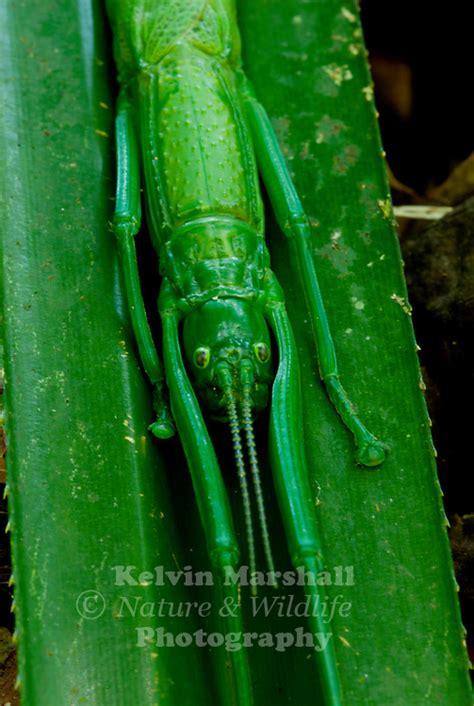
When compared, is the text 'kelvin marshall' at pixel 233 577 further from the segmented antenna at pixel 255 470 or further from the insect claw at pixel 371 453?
the insect claw at pixel 371 453

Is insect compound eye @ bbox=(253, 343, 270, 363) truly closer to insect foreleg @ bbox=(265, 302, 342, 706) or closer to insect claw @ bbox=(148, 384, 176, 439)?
insect foreleg @ bbox=(265, 302, 342, 706)

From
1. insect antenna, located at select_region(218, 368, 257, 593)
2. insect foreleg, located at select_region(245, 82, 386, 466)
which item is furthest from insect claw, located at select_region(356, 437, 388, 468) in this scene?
insect antenna, located at select_region(218, 368, 257, 593)

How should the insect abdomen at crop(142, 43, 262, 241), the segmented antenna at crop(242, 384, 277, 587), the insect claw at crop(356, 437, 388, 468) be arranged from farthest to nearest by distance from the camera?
the insect abdomen at crop(142, 43, 262, 241) → the insect claw at crop(356, 437, 388, 468) → the segmented antenna at crop(242, 384, 277, 587)

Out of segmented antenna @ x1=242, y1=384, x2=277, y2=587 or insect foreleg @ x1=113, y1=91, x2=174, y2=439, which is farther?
insect foreleg @ x1=113, y1=91, x2=174, y2=439

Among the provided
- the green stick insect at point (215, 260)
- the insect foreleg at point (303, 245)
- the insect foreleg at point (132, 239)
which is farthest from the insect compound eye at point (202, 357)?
the insect foreleg at point (303, 245)

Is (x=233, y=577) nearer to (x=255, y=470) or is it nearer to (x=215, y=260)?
(x=255, y=470)

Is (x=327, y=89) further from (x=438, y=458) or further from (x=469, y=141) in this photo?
(x=438, y=458)
